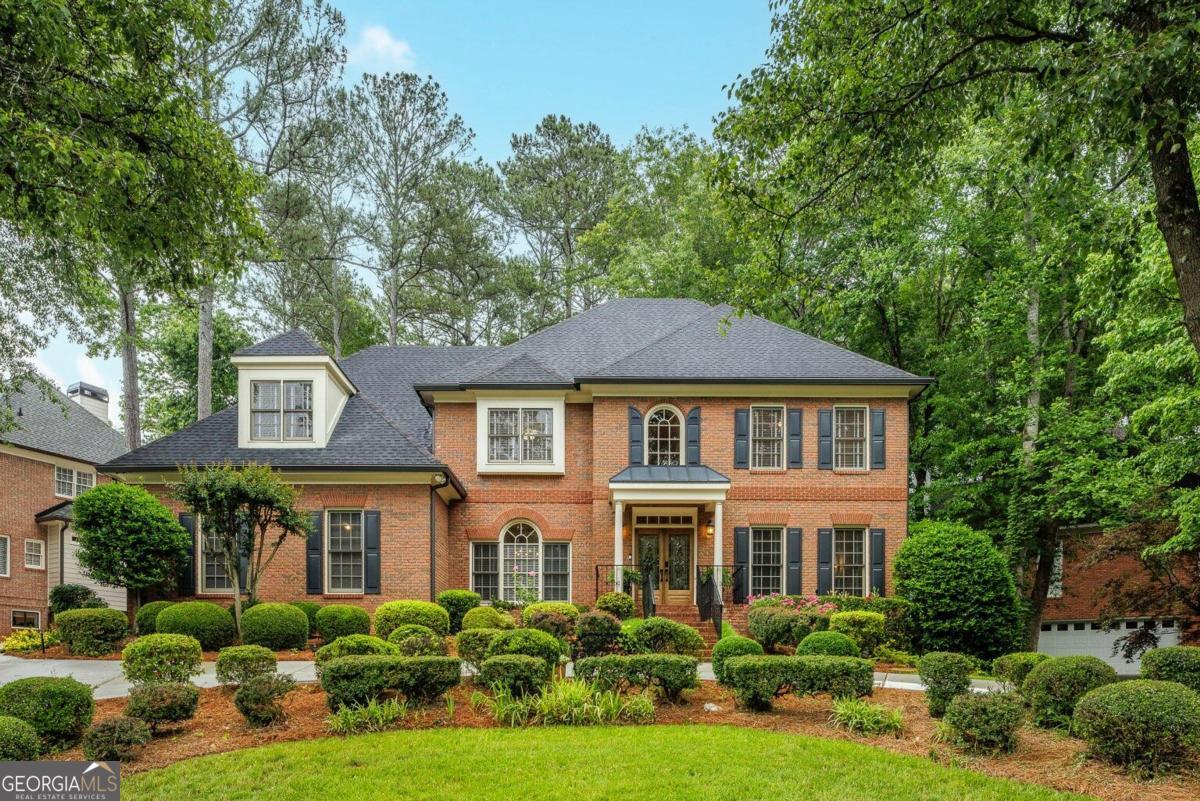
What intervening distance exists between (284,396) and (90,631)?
596 centimetres

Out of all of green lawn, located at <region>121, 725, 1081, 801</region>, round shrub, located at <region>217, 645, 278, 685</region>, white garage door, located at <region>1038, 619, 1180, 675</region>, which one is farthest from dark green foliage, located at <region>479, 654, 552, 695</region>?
white garage door, located at <region>1038, 619, 1180, 675</region>

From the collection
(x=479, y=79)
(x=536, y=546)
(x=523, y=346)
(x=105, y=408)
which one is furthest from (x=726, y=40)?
(x=105, y=408)

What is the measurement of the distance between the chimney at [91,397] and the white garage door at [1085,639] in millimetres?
33507

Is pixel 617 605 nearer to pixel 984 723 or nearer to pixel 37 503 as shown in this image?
pixel 984 723

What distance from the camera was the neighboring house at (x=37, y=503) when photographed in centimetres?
2194

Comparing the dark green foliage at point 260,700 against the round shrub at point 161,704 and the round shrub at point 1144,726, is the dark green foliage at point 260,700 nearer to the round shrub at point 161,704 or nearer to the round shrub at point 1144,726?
the round shrub at point 161,704

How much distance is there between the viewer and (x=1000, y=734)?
24.8ft

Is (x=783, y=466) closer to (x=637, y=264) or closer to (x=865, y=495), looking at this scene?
(x=865, y=495)

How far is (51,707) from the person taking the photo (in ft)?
24.6

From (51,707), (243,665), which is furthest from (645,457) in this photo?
(51,707)

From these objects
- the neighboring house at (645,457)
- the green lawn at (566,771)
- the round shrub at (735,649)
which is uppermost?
the neighboring house at (645,457)

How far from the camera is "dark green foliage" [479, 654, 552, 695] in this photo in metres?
8.91

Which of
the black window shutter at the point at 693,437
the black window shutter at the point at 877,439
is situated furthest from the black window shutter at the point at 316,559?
the black window shutter at the point at 877,439

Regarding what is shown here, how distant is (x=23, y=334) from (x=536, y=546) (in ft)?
35.6
